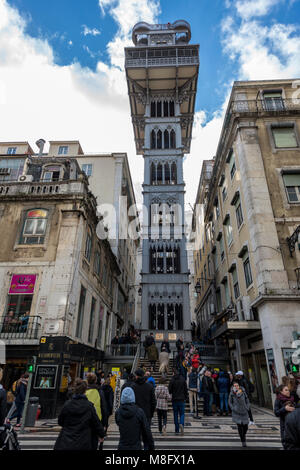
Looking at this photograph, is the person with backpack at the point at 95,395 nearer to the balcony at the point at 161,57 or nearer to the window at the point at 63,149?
the window at the point at 63,149

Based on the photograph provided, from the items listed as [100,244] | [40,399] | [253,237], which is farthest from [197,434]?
[100,244]

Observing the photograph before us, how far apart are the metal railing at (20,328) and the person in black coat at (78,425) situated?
10.6 m

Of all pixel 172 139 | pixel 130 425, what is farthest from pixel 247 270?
pixel 172 139

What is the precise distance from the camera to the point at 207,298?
104ft

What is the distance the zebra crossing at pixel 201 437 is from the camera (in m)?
7.32

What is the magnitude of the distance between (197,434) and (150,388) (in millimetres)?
3285

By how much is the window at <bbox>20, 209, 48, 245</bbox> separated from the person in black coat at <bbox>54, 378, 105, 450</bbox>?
1306 centimetres

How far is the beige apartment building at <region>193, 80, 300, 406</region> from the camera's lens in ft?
45.5

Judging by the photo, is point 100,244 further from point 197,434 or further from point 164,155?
point 164,155

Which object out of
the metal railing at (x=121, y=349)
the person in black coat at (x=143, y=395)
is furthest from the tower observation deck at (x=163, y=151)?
the person in black coat at (x=143, y=395)

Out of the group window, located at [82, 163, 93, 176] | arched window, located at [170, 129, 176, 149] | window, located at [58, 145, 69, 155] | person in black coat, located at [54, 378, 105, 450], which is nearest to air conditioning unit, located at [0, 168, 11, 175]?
window, located at [82, 163, 93, 176]

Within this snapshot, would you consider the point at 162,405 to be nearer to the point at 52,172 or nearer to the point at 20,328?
the point at 20,328

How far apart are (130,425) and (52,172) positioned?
18.9 m

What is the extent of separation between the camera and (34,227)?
16.5 meters
